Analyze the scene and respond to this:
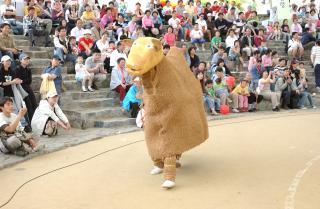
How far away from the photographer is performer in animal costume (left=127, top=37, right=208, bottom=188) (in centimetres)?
610

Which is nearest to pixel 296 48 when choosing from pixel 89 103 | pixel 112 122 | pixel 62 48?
pixel 62 48

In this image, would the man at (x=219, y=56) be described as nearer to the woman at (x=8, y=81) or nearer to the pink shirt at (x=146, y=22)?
the pink shirt at (x=146, y=22)

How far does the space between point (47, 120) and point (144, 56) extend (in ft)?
13.2

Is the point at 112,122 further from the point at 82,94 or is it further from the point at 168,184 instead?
the point at 168,184

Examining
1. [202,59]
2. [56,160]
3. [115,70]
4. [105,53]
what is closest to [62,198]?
[56,160]

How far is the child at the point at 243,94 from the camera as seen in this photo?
13.6 metres

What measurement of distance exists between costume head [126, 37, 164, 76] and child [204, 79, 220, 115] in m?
6.69

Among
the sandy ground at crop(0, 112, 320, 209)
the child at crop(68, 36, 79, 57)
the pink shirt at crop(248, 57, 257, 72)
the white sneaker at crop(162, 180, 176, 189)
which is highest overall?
the child at crop(68, 36, 79, 57)

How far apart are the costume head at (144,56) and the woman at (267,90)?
332 inches

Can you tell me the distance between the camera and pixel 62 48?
12688 mm

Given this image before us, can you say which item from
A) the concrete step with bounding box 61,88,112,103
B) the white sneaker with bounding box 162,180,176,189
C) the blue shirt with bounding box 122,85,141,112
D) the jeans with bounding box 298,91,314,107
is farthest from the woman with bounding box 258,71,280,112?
the white sneaker with bounding box 162,180,176,189

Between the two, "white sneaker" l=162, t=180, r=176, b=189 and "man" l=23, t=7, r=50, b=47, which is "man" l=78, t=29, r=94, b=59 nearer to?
"man" l=23, t=7, r=50, b=47

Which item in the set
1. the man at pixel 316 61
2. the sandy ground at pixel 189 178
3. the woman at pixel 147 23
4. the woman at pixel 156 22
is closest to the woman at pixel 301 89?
the man at pixel 316 61

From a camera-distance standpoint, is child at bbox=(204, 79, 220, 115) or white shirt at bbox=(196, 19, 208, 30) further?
white shirt at bbox=(196, 19, 208, 30)
